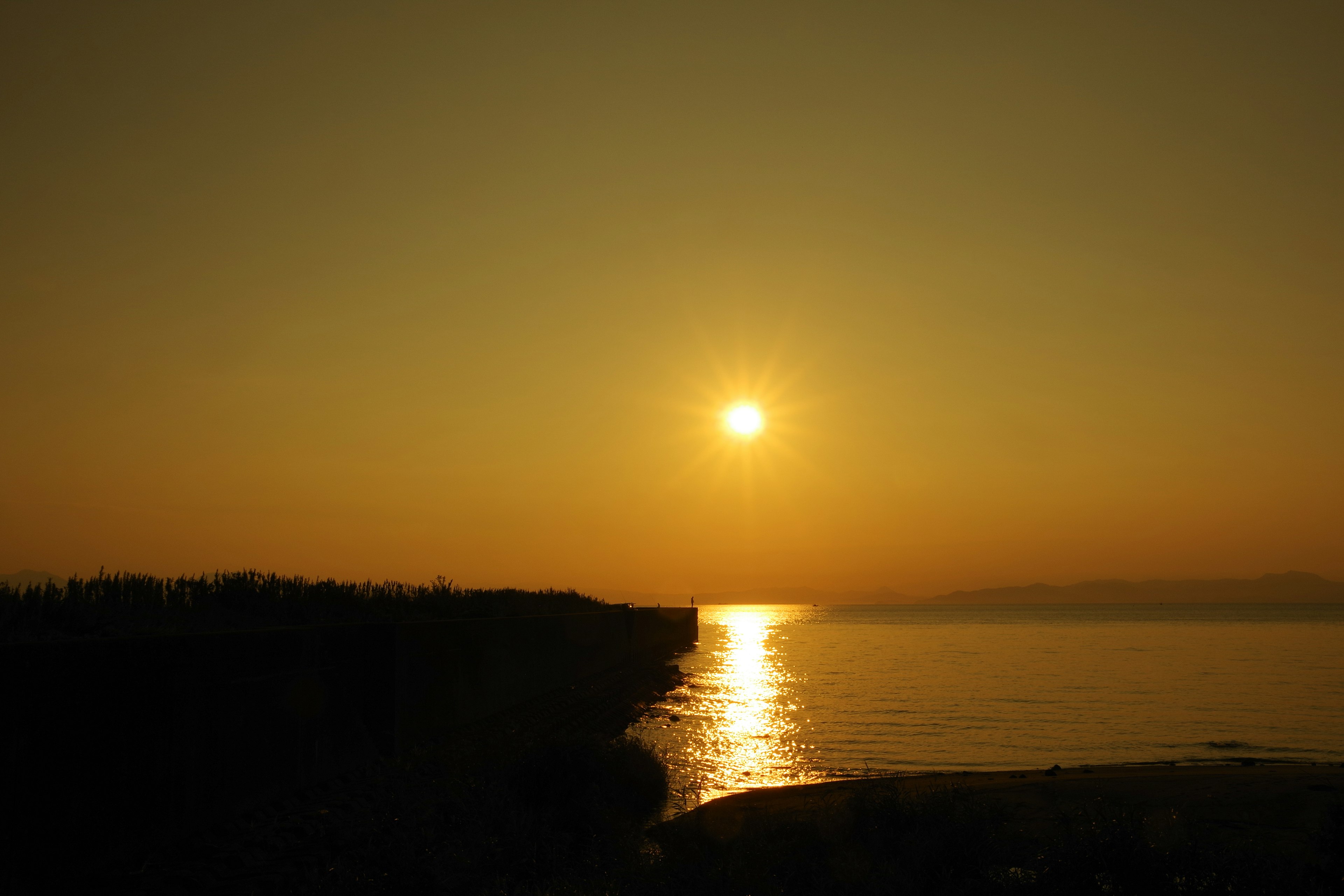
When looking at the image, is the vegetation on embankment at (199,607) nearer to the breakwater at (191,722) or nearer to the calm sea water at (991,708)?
the breakwater at (191,722)

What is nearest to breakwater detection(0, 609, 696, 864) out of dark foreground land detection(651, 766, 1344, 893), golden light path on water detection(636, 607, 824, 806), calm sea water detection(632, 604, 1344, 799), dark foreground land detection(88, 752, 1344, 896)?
dark foreground land detection(88, 752, 1344, 896)

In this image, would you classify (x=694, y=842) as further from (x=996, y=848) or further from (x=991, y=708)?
(x=991, y=708)

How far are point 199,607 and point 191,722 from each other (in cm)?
534

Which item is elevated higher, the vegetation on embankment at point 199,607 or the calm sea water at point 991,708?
the vegetation on embankment at point 199,607

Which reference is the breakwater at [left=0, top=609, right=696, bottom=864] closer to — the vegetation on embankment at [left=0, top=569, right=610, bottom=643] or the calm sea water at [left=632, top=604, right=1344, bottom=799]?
the vegetation on embankment at [left=0, top=569, right=610, bottom=643]

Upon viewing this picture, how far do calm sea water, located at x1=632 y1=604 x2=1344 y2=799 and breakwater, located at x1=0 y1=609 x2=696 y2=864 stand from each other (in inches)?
206

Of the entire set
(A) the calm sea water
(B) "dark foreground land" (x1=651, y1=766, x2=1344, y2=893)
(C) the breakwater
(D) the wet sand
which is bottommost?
Answer: (A) the calm sea water

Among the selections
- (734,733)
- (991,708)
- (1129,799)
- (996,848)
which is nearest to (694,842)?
(996,848)

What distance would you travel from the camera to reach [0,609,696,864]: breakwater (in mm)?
6625

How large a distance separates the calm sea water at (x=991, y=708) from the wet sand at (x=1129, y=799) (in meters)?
1.80

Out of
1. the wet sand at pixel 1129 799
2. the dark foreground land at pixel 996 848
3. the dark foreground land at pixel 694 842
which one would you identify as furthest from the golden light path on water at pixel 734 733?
the dark foreground land at pixel 996 848

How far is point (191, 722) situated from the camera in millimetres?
8320

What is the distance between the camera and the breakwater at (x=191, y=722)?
6.62m

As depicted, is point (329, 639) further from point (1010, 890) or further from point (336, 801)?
point (1010, 890)
